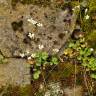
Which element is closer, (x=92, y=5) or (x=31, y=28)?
(x=31, y=28)

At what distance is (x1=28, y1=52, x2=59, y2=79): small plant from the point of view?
425 cm

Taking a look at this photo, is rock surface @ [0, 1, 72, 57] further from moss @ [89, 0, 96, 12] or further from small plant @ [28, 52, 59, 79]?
moss @ [89, 0, 96, 12]

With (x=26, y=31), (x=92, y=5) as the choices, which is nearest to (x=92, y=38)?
(x=92, y=5)

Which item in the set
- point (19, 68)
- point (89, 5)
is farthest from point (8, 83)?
point (89, 5)

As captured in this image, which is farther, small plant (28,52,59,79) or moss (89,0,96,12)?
moss (89,0,96,12)

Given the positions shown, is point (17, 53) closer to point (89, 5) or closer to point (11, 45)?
point (11, 45)

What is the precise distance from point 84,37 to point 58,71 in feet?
1.60

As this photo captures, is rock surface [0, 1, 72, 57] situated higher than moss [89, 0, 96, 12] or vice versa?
moss [89, 0, 96, 12]

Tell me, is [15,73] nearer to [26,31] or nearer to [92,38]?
[26,31]

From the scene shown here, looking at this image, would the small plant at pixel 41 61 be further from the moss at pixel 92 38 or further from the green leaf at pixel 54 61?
the moss at pixel 92 38

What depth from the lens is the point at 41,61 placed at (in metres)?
4.28

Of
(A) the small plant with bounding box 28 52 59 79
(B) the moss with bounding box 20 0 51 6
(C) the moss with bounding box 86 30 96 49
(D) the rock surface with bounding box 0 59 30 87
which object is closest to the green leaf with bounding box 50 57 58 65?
(A) the small plant with bounding box 28 52 59 79

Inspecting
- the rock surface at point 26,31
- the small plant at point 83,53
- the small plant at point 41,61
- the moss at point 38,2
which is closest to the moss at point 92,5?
the rock surface at point 26,31

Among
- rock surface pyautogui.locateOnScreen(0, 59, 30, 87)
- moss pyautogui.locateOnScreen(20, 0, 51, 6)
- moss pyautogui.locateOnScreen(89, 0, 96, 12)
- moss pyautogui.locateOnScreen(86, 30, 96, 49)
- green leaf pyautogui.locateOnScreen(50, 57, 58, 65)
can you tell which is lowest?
rock surface pyautogui.locateOnScreen(0, 59, 30, 87)
